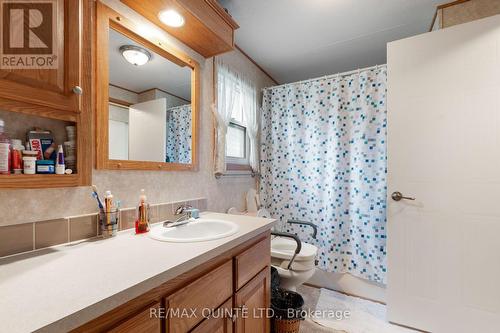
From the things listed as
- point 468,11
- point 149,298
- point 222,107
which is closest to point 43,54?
point 149,298

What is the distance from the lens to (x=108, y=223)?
96cm

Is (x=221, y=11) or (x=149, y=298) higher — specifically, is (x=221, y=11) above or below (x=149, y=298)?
above

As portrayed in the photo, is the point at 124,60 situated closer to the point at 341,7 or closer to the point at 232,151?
the point at 232,151

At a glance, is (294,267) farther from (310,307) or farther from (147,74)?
(147,74)

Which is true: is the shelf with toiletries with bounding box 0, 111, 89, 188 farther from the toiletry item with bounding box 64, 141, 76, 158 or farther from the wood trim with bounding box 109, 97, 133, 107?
the wood trim with bounding box 109, 97, 133, 107

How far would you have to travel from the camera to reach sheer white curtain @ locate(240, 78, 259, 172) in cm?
218

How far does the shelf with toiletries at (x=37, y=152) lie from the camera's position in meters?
0.68

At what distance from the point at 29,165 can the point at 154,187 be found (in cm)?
59

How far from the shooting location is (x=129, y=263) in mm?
707

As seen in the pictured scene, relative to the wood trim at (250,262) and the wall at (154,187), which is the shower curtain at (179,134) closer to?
the wall at (154,187)

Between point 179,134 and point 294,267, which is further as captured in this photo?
point 294,267

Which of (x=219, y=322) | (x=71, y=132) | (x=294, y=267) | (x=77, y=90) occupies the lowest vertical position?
(x=294, y=267)

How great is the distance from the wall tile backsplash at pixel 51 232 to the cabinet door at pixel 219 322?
58 cm

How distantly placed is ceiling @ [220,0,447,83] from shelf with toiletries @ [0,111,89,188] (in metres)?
1.43
